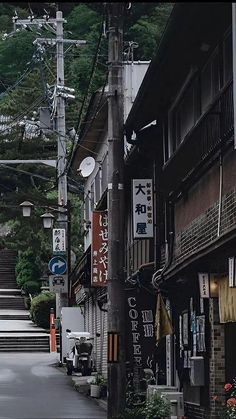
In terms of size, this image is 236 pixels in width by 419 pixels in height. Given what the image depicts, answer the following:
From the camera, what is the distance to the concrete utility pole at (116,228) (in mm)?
18266

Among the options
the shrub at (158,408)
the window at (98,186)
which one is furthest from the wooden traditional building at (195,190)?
the window at (98,186)

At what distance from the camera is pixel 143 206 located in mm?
21969

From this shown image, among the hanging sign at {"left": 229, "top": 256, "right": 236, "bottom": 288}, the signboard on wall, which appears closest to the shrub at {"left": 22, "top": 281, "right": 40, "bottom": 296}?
the signboard on wall

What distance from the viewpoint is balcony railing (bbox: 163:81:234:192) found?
1524 centimetres

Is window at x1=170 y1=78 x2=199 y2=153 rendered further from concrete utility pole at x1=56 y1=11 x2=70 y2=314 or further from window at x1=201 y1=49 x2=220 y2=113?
concrete utility pole at x1=56 y1=11 x2=70 y2=314

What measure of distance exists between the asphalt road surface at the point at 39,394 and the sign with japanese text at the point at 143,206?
13.6 ft

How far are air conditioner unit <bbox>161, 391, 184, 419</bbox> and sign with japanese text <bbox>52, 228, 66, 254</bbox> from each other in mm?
21375

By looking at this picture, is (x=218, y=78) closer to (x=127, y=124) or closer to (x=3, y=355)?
(x=127, y=124)

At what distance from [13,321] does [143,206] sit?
3840cm

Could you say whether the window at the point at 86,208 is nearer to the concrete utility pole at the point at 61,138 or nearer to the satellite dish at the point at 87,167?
the concrete utility pole at the point at 61,138

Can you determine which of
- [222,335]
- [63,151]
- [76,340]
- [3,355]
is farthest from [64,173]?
[222,335]

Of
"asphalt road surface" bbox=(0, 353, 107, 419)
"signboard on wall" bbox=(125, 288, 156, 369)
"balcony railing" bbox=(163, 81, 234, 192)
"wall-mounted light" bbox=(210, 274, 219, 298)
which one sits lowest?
"asphalt road surface" bbox=(0, 353, 107, 419)

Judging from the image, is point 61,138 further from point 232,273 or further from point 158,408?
point 232,273

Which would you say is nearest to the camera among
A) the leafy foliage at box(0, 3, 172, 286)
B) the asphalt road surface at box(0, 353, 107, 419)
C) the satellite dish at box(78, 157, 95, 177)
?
the asphalt road surface at box(0, 353, 107, 419)
